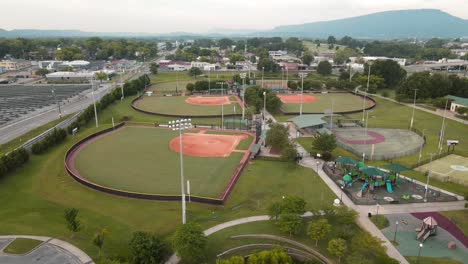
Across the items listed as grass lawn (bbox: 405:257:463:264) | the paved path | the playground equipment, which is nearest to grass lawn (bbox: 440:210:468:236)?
the playground equipment

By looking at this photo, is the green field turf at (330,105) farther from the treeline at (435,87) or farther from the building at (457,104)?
the building at (457,104)

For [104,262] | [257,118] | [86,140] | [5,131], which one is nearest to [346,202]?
[104,262]

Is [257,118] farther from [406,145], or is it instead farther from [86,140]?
[86,140]

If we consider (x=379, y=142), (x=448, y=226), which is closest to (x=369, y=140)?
(x=379, y=142)

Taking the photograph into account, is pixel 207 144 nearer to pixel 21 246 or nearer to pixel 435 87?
pixel 21 246

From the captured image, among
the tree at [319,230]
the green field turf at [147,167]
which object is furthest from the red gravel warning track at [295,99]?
the tree at [319,230]
